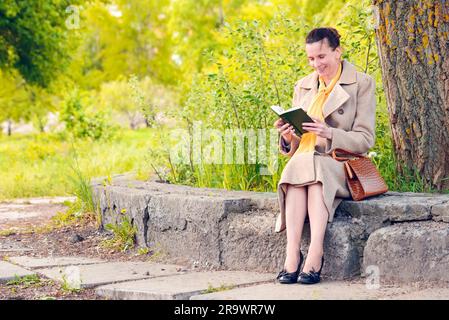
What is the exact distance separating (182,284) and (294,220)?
72 cm

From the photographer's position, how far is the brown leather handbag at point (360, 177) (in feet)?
14.9

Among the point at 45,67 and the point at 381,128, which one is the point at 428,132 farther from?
the point at 45,67

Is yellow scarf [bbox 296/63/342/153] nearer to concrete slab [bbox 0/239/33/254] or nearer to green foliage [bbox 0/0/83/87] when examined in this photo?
concrete slab [bbox 0/239/33/254]

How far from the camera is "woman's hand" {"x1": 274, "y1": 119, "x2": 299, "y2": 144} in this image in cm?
465

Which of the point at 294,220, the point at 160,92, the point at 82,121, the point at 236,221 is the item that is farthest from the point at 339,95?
the point at 160,92

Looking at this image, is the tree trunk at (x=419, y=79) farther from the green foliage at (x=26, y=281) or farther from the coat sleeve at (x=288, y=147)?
the green foliage at (x=26, y=281)

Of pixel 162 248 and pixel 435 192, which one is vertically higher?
pixel 435 192

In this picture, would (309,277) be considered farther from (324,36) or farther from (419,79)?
(419,79)

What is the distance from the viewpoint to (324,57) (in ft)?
15.4
